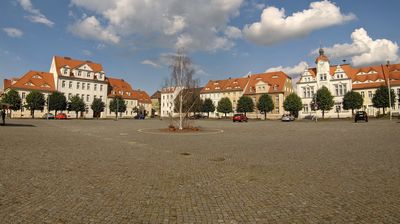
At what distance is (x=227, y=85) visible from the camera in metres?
106

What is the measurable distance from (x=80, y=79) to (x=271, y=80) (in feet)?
198

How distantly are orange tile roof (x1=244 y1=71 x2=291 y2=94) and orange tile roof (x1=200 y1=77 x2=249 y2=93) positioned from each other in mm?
2216

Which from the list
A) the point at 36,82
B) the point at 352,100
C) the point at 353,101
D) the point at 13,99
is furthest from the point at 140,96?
the point at 353,101

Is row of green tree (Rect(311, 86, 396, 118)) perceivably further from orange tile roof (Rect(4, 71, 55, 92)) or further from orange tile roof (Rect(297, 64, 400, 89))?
orange tile roof (Rect(4, 71, 55, 92))

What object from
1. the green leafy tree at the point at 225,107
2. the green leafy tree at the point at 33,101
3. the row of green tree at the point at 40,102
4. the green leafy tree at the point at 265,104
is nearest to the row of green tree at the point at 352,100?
the green leafy tree at the point at 265,104

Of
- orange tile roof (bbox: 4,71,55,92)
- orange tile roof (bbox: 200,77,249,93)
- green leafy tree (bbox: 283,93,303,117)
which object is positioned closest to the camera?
green leafy tree (bbox: 283,93,303,117)

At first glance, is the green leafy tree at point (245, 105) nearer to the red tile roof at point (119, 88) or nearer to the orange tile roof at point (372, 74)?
the orange tile roof at point (372, 74)

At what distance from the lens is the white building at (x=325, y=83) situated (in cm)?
7781

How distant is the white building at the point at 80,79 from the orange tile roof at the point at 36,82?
68.6 inches

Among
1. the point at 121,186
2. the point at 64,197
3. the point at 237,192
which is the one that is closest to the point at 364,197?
the point at 237,192

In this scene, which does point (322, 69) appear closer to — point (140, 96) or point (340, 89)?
point (340, 89)

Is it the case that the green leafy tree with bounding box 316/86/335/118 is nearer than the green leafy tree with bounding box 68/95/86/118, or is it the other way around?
the green leafy tree with bounding box 316/86/335/118

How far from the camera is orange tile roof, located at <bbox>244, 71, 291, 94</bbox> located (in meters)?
90.9

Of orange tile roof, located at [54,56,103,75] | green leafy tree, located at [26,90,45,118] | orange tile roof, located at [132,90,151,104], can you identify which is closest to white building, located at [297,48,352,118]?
orange tile roof, located at [132,90,151,104]
